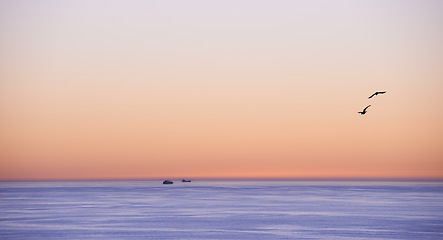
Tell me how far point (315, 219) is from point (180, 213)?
746 inches

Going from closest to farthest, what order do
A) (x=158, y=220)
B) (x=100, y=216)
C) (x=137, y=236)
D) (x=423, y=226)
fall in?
(x=137, y=236), (x=423, y=226), (x=158, y=220), (x=100, y=216)

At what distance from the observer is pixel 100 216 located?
250ft

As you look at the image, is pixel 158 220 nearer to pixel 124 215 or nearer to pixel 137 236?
pixel 124 215

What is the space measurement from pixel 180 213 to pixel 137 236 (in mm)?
25811

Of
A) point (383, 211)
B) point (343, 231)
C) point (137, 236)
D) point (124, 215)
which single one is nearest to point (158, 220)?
point (124, 215)

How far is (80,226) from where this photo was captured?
64.1 meters

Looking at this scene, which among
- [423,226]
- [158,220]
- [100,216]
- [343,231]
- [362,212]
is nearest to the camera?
[343,231]

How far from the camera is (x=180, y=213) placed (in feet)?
265

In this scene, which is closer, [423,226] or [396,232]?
[396,232]

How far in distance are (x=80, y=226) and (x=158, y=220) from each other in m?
9.65

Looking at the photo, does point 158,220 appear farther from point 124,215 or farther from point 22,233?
point 22,233

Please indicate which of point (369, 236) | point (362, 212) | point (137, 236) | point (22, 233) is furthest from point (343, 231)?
point (22, 233)

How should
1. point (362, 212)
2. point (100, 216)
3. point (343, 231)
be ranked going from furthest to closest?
point (362, 212) → point (100, 216) → point (343, 231)

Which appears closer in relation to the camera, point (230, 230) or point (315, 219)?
point (230, 230)
